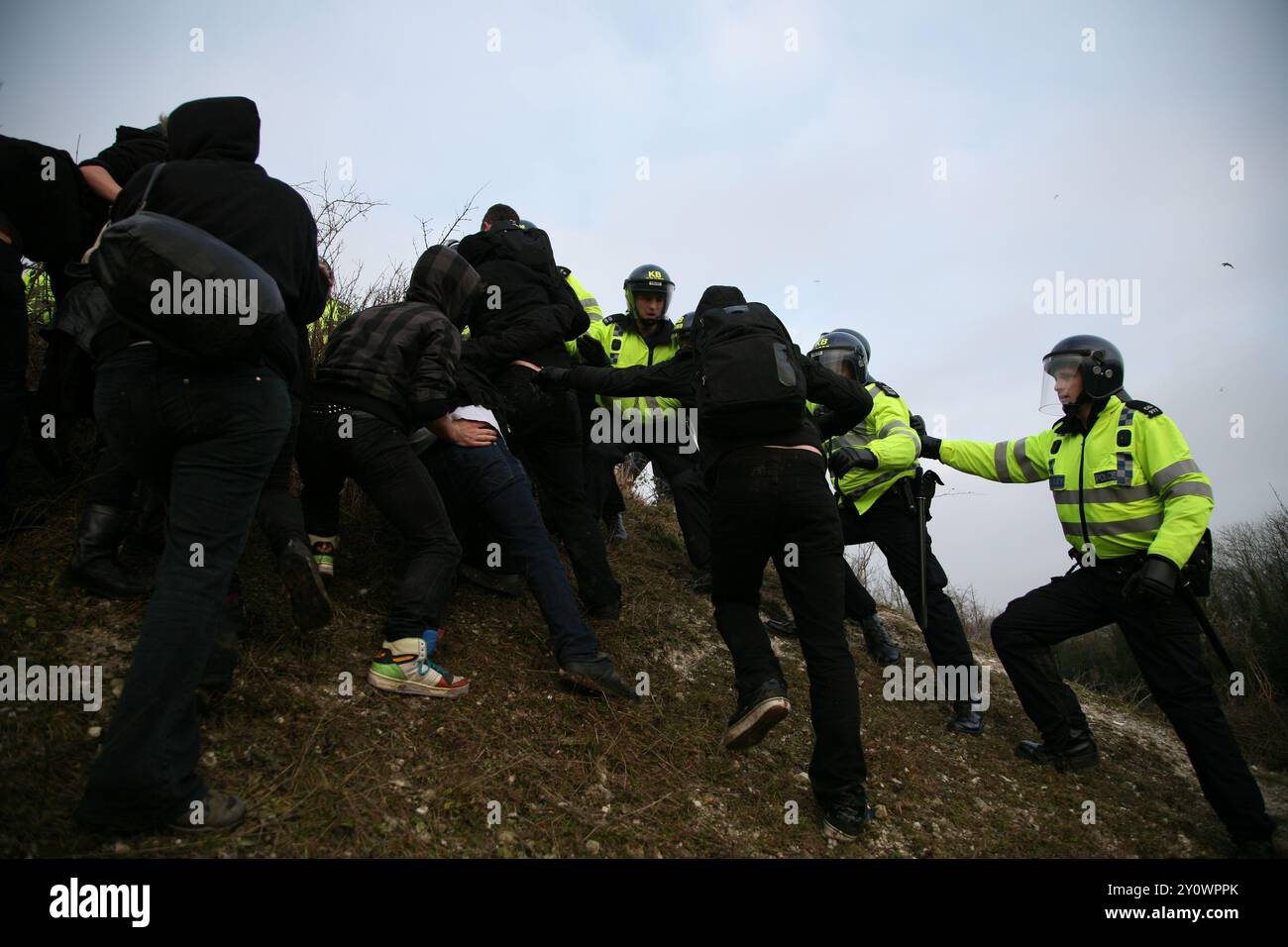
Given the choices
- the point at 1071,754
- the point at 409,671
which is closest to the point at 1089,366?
the point at 1071,754

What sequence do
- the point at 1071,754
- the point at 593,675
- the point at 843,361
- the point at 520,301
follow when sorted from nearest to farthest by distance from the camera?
the point at 593,675 < the point at 520,301 < the point at 1071,754 < the point at 843,361

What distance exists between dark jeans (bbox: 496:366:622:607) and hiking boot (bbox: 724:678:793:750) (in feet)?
5.36

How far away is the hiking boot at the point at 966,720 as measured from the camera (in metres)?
5.31

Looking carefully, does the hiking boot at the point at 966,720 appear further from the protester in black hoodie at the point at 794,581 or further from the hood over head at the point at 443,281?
the hood over head at the point at 443,281

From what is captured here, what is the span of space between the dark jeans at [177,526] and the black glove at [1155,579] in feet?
13.8

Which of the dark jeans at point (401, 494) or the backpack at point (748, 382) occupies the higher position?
the backpack at point (748, 382)

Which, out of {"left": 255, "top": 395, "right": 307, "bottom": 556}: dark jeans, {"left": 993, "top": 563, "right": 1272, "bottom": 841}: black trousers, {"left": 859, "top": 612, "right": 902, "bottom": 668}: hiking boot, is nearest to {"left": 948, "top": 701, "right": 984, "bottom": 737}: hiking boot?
{"left": 993, "top": 563, "right": 1272, "bottom": 841}: black trousers

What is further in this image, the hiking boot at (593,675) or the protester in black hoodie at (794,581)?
the hiking boot at (593,675)

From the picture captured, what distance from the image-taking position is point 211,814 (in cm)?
259

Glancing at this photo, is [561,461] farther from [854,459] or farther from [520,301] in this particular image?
[854,459]

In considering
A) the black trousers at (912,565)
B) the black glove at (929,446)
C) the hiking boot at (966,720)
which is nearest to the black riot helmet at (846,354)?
the black glove at (929,446)

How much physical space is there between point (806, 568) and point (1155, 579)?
6.71 ft

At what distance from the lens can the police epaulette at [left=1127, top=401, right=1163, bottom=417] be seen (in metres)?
4.55
